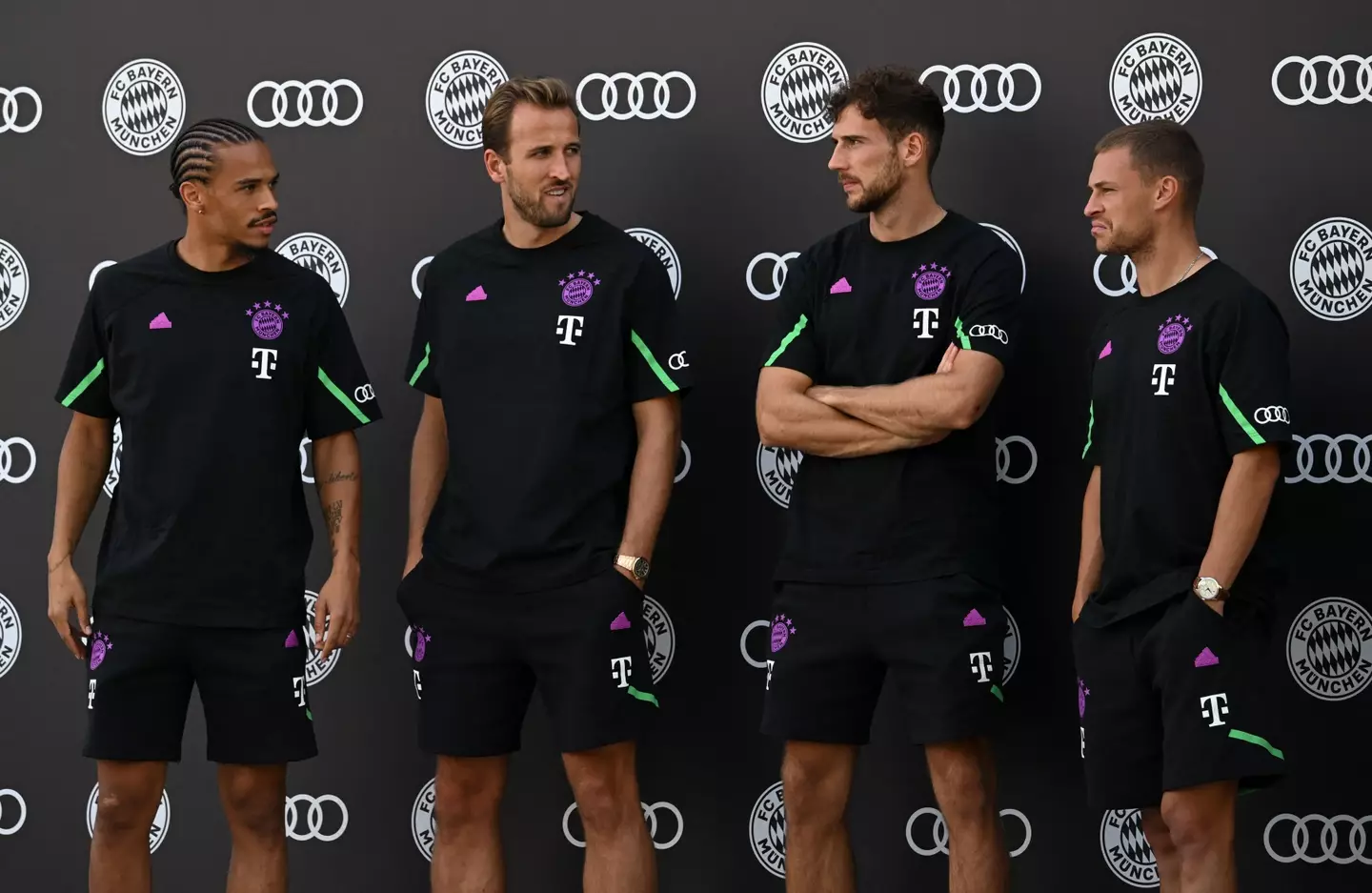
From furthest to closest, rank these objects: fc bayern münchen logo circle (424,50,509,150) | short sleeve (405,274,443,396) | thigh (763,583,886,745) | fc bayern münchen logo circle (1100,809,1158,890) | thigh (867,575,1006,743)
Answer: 1. fc bayern münchen logo circle (424,50,509,150)
2. fc bayern münchen logo circle (1100,809,1158,890)
3. short sleeve (405,274,443,396)
4. thigh (763,583,886,745)
5. thigh (867,575,1006,743)

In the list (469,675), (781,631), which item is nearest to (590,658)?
(469,675)

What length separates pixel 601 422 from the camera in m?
3.52

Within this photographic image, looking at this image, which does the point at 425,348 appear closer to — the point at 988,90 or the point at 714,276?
the point at 714,276

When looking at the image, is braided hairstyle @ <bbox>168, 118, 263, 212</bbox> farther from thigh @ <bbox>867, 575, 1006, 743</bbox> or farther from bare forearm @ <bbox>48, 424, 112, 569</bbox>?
thigh @ <bbox>867, 575, 1006, 743</bbox>

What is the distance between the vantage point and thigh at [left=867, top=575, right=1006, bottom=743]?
3.31 metres

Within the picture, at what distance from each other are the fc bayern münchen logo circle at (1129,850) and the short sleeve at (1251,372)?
1.15 meters

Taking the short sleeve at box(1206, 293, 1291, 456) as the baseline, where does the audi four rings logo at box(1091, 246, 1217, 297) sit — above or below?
above

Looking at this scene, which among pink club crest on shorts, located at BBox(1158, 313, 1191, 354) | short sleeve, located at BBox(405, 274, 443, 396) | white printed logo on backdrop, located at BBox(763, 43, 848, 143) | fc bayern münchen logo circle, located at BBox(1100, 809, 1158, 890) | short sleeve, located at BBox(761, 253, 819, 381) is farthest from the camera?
white printed logo on backdrop, located at BBox(763, 43, 848, 143)

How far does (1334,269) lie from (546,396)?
1.85m

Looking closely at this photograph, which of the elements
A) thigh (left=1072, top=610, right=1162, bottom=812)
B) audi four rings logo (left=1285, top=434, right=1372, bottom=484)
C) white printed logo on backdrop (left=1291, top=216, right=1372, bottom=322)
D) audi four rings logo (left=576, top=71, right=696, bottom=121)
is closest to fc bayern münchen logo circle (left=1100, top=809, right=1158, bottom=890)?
thigh (left=1072, top=610, right=1162, bottom=812)

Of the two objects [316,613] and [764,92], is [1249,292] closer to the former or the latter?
[764,92]

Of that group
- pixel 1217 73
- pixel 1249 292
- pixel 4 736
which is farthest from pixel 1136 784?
pixel 4 736

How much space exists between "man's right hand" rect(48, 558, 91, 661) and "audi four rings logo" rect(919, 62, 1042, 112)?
2.28 metres

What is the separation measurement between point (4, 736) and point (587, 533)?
75.1 inches
